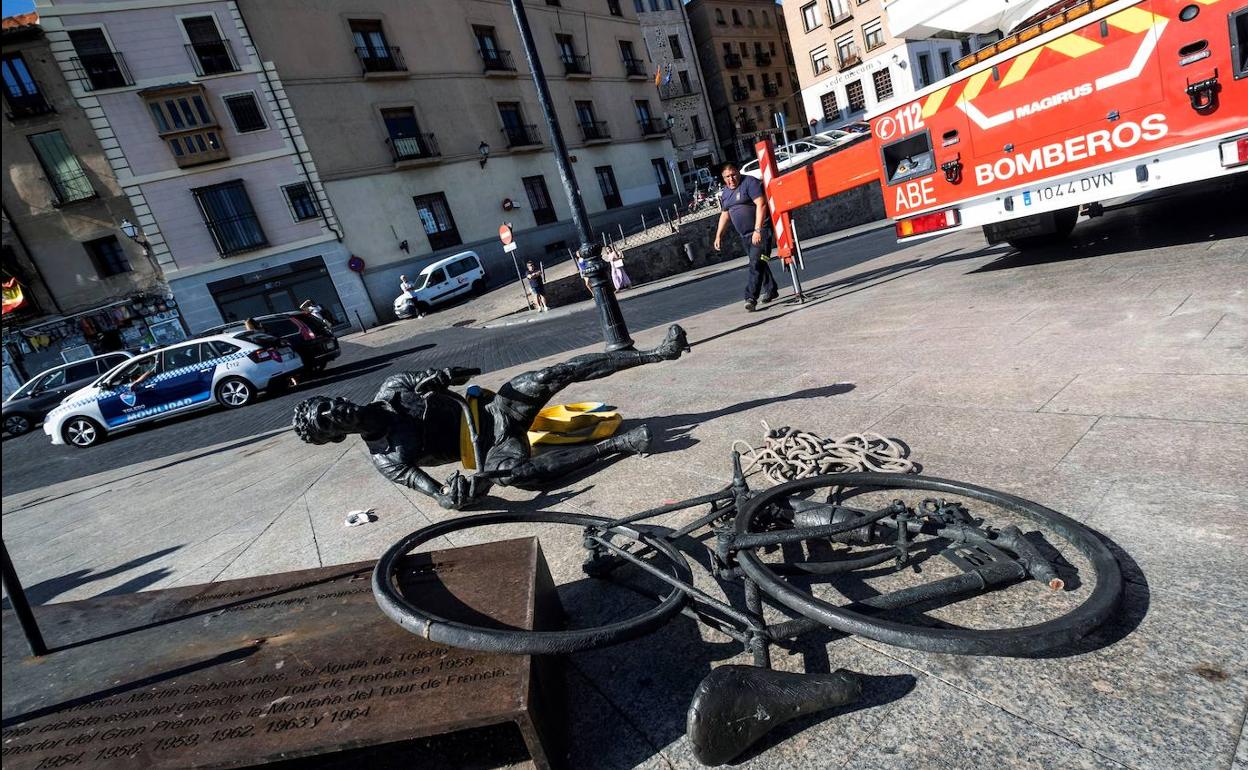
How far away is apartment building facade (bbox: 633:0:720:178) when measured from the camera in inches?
1631

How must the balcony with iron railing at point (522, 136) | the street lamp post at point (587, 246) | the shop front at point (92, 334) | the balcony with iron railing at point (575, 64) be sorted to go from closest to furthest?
the street lamp post at point (587, 246), the shop front at point (92, 334), the balcony with iron railing at point (522, 136), the balcony with iron railing at point (575, 64)

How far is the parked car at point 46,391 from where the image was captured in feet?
56.3

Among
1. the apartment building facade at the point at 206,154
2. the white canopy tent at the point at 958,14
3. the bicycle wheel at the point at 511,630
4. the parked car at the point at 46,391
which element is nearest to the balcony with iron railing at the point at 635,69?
the apartment building facade at the point at 206,154

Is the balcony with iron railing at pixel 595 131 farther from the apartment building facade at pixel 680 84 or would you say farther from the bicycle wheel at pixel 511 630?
the bicycle wheel at pixel 511 630

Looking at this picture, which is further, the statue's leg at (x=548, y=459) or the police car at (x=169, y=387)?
the police car at (x=169, y=387)

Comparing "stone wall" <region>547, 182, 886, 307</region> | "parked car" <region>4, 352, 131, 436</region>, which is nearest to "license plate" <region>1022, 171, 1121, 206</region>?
"stone wall" <region>547, 182, 886, 307</region>

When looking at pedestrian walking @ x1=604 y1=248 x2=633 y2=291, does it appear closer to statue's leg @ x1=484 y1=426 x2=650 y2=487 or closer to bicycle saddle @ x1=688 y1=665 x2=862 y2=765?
statue's leg @ x1=484 y1=426 x2=650 y2=487

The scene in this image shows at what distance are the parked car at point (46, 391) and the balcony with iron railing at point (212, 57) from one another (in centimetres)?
1202

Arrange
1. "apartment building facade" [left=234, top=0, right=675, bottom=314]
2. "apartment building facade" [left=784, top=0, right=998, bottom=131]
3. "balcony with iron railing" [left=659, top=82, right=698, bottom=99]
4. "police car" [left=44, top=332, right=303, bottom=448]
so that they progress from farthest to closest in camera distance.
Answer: "balcony with iron railing" [left=659, top=82, right=698, bottom=99] < "apartment building facade" [left=784, top=0, right=998, bottom=131] < "apartment building facade" [left=234, top=0, right=675, bottom=314] < "police car" [left=44, top=332, right=303, bottom=448]

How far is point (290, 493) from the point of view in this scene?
5.65 m

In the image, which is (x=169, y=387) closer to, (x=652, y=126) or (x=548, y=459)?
(x=548, y=459)

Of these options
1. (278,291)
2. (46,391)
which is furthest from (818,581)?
(278,291)

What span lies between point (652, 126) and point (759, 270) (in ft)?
103

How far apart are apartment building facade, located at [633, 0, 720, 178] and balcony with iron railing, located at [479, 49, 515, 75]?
547 inches
